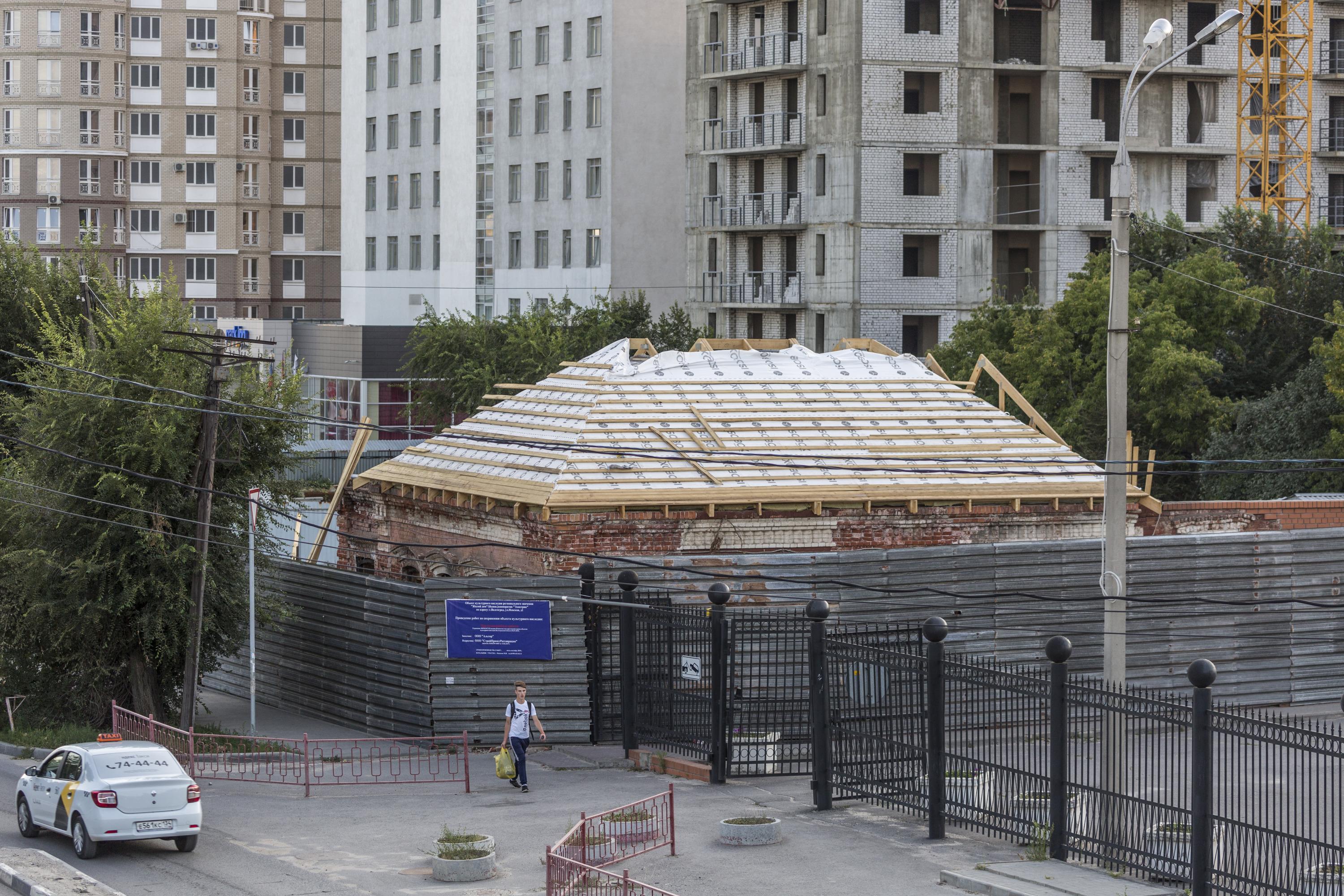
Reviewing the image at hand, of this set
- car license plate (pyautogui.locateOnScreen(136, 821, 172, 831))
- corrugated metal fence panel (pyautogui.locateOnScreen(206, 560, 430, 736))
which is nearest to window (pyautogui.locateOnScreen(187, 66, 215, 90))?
corrugated metal fence panel (pyautogui.locateOnScreen(206, 560, 430, 736))

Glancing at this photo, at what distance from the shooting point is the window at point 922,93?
220ft

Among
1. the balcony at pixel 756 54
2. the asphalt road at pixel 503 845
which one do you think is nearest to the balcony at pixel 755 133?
the balcony at pixel 756 54

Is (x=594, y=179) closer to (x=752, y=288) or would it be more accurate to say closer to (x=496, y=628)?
(x=752, y=288)

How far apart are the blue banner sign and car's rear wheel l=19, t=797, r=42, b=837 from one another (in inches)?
248

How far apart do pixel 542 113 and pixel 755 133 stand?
14681mm

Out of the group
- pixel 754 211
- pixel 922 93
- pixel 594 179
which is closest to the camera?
pixel 922 93

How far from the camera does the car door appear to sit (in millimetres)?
19438

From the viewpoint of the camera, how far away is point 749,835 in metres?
18.6

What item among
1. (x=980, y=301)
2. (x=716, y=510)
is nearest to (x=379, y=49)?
(x=980, y=301)

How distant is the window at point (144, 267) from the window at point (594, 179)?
35.9 meters

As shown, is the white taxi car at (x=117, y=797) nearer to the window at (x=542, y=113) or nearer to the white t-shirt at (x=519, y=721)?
the white t-shirt at (x=519, y=721)

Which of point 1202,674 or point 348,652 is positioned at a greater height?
point 1202,674

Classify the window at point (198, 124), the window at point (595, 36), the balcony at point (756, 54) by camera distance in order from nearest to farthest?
the balcony at point (756, 54)
the window at point (595, 36)
the window at point (198, 124)

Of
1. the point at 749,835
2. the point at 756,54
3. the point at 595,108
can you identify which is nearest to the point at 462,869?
the point at 749,835
